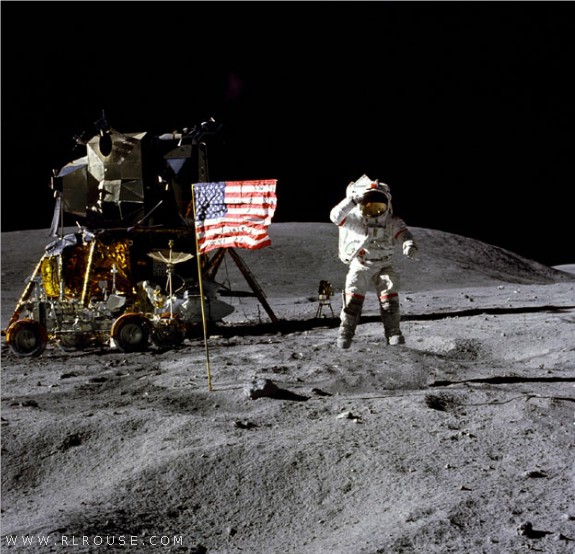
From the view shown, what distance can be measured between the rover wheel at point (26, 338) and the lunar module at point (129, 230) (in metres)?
0.31

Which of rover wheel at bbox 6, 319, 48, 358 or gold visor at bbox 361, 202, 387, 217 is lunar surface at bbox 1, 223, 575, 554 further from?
gold visor at bbox 361, 202, 387, 217

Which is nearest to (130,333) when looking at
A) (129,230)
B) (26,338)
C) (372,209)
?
(26,338)

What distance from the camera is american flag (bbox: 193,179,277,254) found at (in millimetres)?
3797

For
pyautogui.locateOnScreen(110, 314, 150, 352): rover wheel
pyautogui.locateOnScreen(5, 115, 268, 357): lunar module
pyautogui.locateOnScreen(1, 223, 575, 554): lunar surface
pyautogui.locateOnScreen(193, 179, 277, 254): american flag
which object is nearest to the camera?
pyautogui.locateOnScreen(1, 223, 575, 554): lunar surface

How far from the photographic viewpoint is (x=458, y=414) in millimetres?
2938

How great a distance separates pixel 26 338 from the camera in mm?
5477

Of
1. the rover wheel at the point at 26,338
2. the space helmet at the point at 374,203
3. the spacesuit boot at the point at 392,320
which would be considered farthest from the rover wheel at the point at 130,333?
the space helmet at the point at 374,203

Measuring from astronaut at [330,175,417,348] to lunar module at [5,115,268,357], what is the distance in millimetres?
2095

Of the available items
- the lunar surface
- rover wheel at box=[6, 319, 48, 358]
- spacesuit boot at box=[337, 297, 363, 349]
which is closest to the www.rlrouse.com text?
the lunar surface

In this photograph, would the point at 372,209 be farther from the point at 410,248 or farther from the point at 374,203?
the point at 410,248

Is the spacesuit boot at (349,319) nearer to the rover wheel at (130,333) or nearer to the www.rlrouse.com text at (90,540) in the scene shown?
the rover wheel at (130,333)

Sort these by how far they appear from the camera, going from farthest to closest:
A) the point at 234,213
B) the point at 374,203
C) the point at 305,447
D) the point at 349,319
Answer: the point at 349,319 → the point at 374,203 → the point at 234,213 → the point at 305,447

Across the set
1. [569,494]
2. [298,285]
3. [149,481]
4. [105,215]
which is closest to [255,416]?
[149,481]

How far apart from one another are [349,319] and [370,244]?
18.6 inches
